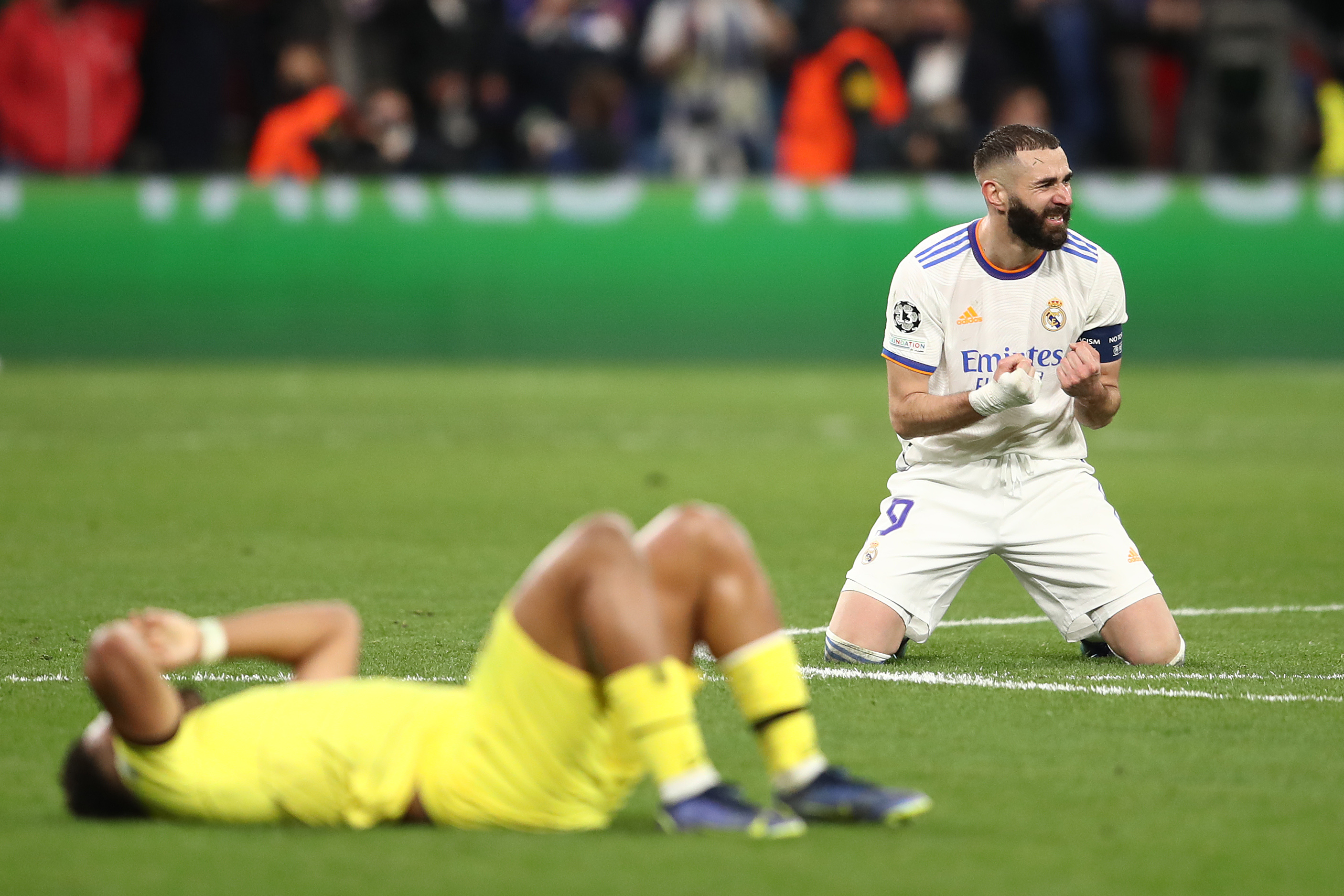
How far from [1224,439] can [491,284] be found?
283 inches

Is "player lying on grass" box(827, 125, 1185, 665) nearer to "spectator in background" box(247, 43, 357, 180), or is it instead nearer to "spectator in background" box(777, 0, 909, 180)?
"spectator in background" box(777, 0, 909, 180)

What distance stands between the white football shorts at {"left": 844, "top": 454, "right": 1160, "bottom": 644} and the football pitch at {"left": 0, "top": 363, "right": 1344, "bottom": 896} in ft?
0.79

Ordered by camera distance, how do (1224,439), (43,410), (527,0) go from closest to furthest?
(1224,439), (43,410), (527,0)

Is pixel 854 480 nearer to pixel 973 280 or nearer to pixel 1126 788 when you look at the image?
pixel 973 280

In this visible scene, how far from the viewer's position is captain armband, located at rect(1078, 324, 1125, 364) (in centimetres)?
724

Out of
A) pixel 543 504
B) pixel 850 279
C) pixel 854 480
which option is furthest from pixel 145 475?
pixel 850 279

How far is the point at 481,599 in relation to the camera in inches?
329

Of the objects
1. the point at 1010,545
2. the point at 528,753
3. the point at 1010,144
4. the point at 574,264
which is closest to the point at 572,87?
the point at 574,264

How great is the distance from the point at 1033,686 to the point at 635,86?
15.0m

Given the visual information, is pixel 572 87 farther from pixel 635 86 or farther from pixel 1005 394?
pixel 1005 394

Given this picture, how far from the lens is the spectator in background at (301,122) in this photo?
1902 centimetres

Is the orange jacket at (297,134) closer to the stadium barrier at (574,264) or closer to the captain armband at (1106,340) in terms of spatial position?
the stadium barrier at (574,264)


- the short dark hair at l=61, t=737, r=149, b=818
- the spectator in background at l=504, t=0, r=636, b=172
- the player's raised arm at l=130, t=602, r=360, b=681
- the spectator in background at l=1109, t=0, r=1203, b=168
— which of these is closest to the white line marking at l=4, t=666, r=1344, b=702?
the player's raised arm at l=130, t=602, r=360, b=681

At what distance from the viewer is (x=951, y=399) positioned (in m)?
6.86
